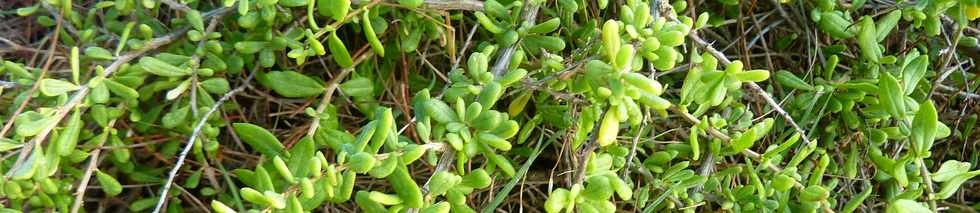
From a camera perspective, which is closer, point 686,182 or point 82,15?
point 686,182

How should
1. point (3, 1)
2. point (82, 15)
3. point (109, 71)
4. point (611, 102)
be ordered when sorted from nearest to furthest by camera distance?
point (611, 102), point (109, 71), point (82, 15), point (3, 1)

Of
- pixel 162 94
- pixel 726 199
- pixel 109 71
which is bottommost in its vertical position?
pixel 726 199

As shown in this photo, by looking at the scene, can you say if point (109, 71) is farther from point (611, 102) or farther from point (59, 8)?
point (611, 102)

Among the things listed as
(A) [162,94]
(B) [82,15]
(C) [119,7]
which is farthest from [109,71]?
(B) [82,15]

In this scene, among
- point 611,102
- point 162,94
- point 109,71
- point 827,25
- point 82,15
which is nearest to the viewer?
point 611,102

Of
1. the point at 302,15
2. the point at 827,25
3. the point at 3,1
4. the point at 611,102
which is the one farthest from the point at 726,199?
the point at 3,1

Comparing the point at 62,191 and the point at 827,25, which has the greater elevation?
the point at 827,25
